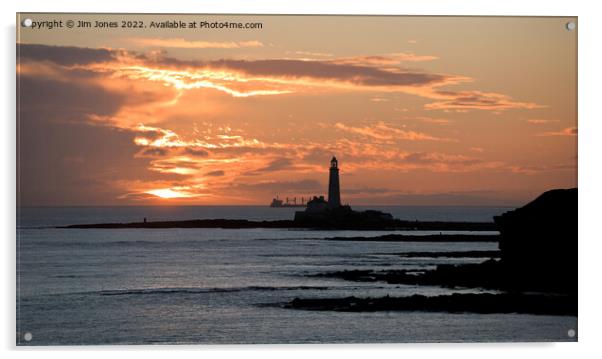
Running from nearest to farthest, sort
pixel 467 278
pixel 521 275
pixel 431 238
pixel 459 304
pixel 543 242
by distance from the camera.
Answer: pixel 459 304 < pixel 543 242 < pixel 521 275 < pixel 467 278 < pixel 431 238

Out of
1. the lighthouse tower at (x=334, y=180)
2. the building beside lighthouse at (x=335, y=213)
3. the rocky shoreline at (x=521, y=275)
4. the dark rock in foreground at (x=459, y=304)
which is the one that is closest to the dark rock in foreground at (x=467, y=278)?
the rocky shoreline at (x=521, y=275)

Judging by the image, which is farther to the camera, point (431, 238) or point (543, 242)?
point (431, 238)

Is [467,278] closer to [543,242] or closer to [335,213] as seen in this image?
[543,242]

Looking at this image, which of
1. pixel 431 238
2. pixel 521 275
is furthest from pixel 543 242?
pixel 431 238

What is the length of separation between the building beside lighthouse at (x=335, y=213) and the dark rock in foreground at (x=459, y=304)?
4.58 feet

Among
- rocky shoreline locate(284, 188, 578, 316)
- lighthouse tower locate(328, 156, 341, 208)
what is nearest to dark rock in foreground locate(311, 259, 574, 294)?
rocky shoreline locate(284, 188, 578, 316)

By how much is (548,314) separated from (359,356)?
2.38 m

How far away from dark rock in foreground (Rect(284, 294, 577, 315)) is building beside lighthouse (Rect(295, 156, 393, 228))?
1395mm

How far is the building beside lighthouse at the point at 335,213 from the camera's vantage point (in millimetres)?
12008

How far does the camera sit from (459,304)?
1237 cm

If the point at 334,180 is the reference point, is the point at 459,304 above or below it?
below

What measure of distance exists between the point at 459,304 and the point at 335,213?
351cm
